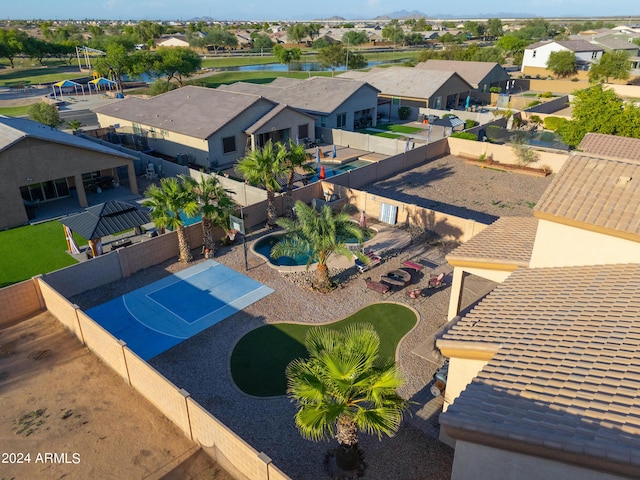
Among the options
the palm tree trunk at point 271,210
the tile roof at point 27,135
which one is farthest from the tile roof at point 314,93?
the palm tree trunk at point 271,210

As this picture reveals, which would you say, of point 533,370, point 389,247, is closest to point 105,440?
point 533,370

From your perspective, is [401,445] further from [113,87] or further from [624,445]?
[113,87]

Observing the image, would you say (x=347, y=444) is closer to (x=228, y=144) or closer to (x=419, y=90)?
(x=228, y=144)

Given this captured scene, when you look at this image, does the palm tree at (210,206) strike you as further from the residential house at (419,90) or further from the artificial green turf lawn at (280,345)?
the residential house at (419,90)

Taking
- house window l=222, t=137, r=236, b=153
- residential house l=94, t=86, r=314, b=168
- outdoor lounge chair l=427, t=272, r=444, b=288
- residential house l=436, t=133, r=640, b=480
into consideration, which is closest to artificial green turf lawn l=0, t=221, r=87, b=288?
residential house l=94, t=86, r=314, b=168

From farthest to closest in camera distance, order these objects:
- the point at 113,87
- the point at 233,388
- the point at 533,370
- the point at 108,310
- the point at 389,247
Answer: the point at 113,87
the point at 389,247
the point at 108,310
the point at 233,388
the point at 533,370

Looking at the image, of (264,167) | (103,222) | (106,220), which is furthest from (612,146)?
(103,222)
